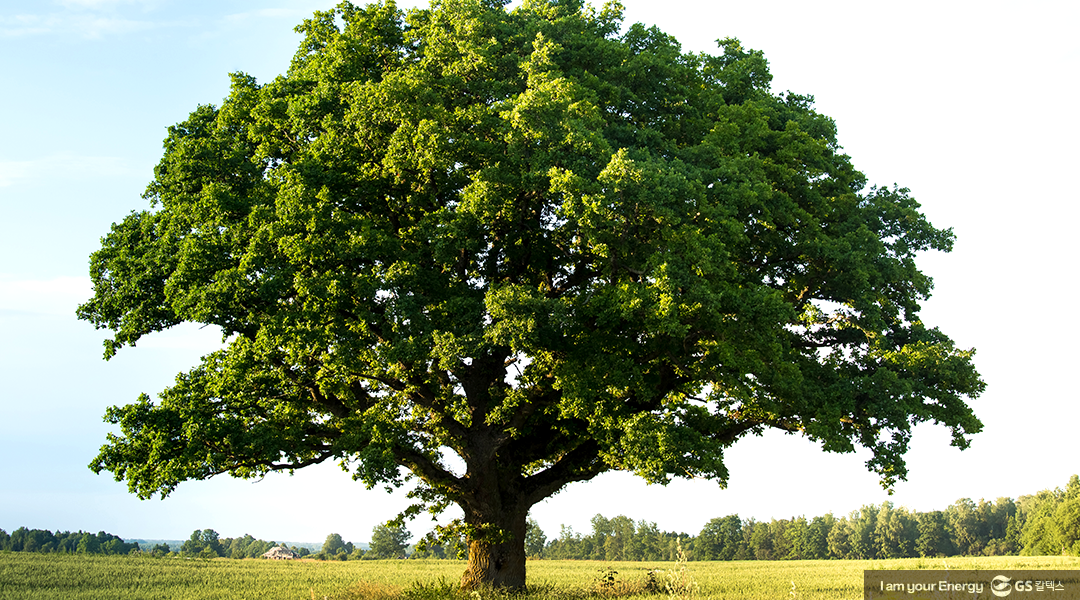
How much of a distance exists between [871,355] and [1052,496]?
11072 cm

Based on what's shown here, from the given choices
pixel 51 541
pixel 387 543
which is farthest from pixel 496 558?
pixel 51 541

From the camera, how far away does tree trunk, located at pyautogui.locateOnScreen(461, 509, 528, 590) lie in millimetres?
19438

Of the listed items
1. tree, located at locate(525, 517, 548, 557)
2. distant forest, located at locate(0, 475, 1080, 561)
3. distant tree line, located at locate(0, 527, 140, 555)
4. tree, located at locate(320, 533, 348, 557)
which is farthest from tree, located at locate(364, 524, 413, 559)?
tree, located at locate(320, 533, 348, 557)

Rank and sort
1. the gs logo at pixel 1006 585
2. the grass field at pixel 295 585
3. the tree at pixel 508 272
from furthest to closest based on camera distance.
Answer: the gs logo at pixel 1006 585 < the grass field at pixel 295 585 < the tree at pixel 508 272

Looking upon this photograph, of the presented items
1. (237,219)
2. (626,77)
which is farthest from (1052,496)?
(237,219)

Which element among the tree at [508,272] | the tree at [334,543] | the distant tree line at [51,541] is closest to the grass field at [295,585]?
the tree at [508,272]

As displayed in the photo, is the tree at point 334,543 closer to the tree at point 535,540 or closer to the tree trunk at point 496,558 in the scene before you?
the tree at point 535,540

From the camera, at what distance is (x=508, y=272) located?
1964 cm

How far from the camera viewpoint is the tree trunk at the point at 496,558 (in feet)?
63.8

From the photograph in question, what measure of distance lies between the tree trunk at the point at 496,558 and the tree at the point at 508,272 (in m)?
0.11

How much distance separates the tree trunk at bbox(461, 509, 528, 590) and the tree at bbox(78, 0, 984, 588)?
0.35 ft

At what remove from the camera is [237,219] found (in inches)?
711

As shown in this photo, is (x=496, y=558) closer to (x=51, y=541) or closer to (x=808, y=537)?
(x=808, y=537)

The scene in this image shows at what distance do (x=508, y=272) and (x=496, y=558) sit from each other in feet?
25.9
